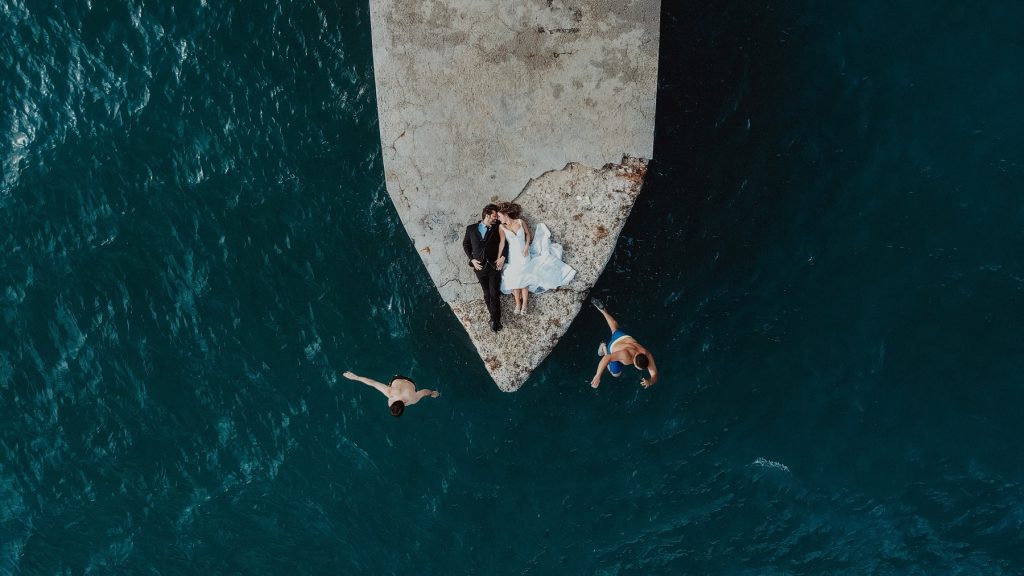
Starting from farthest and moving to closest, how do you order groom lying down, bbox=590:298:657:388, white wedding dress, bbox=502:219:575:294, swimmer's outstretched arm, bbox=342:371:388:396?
swimmer's outstretched arm, bbox=342:371:388:396 → groom lying down, bbox=590:298:657:388 → white wedding dress, bbox=502:219:575:294

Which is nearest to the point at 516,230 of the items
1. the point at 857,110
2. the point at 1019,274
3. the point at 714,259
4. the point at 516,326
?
the point at 516,326

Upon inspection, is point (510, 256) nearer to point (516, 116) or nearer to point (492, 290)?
point (492, 290)

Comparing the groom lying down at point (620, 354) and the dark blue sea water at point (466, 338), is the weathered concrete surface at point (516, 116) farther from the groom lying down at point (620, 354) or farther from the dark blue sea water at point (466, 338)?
the dark blue sea water at point (466, 338)

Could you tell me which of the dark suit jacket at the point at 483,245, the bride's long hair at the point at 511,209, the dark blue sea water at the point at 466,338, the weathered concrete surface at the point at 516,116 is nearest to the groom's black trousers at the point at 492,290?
the dark suit jacket at the point at 483,245

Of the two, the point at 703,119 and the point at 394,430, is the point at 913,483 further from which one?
the point at 394,430

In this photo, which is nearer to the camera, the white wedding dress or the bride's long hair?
the bride's long hair

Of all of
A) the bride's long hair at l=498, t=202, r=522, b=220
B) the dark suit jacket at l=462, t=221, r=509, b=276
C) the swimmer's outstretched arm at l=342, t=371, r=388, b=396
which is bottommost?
the swimmer's outstretched arm at l=342, t=371, r=388, b=396

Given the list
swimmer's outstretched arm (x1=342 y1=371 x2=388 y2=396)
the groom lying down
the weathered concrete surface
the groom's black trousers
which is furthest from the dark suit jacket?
swimmer's outstretched arm (x1=342 y1=371 x2=388 y2=396)

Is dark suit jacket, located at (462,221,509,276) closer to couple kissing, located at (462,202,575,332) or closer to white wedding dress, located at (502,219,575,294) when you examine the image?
couple kissing, located at (462,202,575,332)
